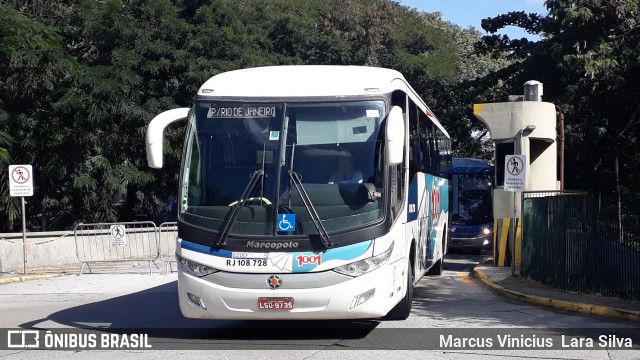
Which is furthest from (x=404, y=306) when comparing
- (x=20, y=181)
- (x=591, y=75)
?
(x=591, y=75)

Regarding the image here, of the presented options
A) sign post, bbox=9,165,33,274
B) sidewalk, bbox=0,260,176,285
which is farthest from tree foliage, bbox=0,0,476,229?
sidewalk, bbox=0,260,176,285

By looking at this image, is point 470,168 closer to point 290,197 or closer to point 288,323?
point 288,323

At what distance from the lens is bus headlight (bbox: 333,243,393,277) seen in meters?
9.74

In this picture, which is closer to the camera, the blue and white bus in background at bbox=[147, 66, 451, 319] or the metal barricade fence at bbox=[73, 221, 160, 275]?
the blue and white bus in background at bbox=[147, 66, 451, 319]

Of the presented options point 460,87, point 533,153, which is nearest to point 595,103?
point 460,87

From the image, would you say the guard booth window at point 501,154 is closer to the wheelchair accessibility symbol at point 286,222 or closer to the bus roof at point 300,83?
the bus roof at point 300,83

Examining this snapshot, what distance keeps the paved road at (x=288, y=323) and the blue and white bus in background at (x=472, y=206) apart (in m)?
13.2

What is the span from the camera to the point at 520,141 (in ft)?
67.2

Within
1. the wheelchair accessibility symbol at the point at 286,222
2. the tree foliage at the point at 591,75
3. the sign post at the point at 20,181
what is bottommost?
the wheelchair accessibility symbol at the point at 286,222

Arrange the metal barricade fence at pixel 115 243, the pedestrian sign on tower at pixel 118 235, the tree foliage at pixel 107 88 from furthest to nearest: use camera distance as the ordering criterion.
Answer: the tree foliage at pixel 107 88 < the metal barricade fence at pixel 115 243 < the pedestrian sign on tower at pixel 118 235

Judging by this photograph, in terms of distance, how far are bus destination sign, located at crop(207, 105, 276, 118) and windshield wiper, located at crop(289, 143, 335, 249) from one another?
61cm

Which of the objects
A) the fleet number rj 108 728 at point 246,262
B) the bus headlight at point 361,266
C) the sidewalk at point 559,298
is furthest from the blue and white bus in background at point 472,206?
the fleet number rj 108 728 at point 246,262

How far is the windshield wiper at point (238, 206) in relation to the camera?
984 cm

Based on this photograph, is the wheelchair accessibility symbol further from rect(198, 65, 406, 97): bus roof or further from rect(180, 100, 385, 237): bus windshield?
rect(198, 65, 406, 97): bus roof
